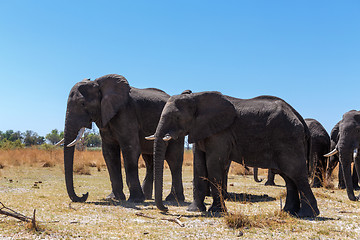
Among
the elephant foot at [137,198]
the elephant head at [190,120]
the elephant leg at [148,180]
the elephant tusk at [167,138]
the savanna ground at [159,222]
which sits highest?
the elephant head at [190,120]

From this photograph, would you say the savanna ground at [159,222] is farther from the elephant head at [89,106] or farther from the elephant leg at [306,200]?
the elephant head at [89,106]

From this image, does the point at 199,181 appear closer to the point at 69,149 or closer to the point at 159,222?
the point at 159,222

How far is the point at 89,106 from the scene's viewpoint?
9477 millimetres

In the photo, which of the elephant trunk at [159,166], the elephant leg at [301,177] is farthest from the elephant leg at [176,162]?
the elephant leg at [301,177]

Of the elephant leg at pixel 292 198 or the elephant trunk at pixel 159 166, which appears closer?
the elephant trunk at pixel 159 166

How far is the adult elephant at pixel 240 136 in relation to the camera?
7.43 meters

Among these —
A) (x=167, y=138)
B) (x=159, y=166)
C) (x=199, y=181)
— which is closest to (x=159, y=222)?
(x=159, y=166)

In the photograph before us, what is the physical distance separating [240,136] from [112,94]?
3494 mm

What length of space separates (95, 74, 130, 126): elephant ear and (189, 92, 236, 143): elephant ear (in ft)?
8.12

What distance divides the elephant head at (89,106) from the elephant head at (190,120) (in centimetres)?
220

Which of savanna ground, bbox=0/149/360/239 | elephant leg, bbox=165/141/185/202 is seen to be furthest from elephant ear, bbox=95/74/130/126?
savanna ground, bbox=0/149/360/239

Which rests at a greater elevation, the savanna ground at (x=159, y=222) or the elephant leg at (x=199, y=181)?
the elephant leg at (x=199, y=181)

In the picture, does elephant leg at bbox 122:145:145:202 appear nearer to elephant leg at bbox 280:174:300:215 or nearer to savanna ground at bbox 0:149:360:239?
savanna ground at bbox 0:149:360:239

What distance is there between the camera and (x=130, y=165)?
960 cm
